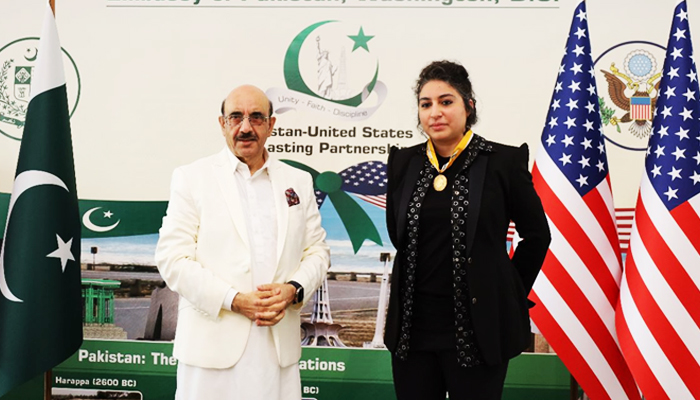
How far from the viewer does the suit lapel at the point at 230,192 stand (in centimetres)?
215

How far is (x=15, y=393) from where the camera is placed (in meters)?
3.50

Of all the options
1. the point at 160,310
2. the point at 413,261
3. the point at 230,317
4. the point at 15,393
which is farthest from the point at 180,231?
the point at 15,393

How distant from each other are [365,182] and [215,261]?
4.49ft

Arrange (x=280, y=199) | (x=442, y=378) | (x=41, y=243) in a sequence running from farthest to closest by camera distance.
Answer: (x=41, y=243) < (x=280, y=199) < (x=442, y=378)

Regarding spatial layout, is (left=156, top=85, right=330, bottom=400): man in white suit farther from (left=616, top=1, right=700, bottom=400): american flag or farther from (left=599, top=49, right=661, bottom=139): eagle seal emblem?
(left=599, top=49, right=661, bottom=139): eagle seal emblem

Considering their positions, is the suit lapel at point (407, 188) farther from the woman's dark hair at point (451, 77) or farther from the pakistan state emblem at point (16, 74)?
the pakistan state emblem at point (16, 74)

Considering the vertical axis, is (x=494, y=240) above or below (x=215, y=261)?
above

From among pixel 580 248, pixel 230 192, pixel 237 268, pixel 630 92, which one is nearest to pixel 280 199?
pixel 230 192

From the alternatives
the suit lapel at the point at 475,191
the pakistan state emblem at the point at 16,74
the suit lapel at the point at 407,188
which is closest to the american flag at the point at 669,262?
the suit lapel at the point at 475,191

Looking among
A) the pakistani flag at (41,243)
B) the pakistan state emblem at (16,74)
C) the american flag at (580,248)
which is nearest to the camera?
the pakistani flag at (41,243)

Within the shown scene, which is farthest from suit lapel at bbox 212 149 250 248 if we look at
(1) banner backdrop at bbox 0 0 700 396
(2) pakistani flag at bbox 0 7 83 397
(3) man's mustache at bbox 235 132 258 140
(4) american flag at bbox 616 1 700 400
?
(4) american flag at bbox 616 1 700 400

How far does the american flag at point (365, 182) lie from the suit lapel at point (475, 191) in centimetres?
144

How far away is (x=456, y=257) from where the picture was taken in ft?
6.11

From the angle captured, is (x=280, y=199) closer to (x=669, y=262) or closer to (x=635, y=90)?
(x=669, y=262)
